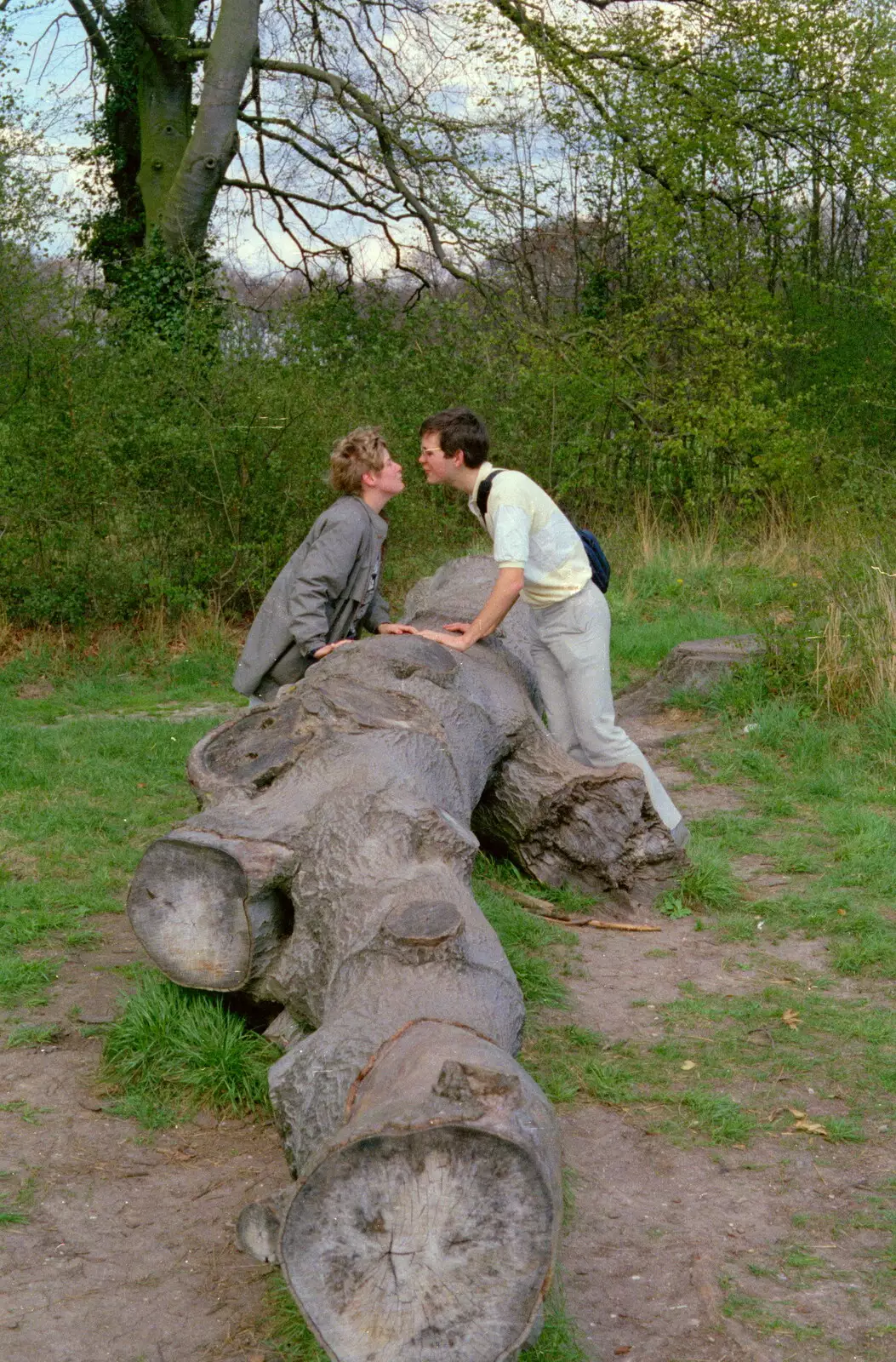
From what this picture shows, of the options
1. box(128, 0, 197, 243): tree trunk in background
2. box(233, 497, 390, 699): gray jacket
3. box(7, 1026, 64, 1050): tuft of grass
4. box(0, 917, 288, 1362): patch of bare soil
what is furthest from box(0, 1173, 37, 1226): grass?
box(128, 0, 197, 243): tree trunk in background

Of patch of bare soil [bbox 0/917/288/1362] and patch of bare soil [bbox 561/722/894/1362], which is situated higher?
patch of bare soil [bbox 0/917/288/1362]

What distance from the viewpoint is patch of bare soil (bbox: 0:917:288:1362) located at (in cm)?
280

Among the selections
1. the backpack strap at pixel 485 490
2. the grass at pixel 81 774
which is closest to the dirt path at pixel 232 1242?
the grass at pixel 81 774

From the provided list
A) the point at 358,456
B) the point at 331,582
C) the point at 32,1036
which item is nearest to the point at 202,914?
the point at 32,1036

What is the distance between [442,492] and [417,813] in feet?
32.5

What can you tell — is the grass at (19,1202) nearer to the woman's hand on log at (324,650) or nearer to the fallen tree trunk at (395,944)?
the fallen tree trunk at (395,944)

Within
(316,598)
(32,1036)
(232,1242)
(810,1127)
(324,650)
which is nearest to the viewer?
(232,1242)

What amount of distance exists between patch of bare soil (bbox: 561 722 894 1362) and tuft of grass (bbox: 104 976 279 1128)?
93cm

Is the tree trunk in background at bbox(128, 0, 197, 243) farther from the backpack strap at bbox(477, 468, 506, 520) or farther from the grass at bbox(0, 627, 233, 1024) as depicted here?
the backpack strap at bbox(477, 468, 506, 520)

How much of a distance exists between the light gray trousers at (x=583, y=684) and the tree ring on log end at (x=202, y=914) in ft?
7.44

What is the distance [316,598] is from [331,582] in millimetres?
107

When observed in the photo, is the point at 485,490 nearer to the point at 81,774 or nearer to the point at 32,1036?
the point at 32,1036

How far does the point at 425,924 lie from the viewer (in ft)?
10.5

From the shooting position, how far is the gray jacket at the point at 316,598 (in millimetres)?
5730
